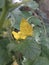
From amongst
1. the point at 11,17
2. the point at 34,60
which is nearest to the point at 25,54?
the point at 34,60

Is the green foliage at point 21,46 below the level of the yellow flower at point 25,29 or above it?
below

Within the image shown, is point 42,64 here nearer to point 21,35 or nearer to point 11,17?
point 21,35

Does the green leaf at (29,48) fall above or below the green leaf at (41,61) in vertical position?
above

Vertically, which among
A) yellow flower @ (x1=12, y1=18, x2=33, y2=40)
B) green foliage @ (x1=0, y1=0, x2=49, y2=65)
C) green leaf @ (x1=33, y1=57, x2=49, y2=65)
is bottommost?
green leaf @ (x1=33, y1=57, x2=49, y2=65)

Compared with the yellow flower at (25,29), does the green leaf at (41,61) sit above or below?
below

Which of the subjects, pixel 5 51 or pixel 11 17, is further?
pixel 11 17

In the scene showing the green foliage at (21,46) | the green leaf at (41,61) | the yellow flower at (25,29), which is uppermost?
the yellow flower at (25,29)

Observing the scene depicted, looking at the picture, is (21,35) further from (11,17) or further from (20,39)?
(11,17)

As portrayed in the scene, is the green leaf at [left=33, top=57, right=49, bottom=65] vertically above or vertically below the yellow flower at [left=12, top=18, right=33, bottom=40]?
below

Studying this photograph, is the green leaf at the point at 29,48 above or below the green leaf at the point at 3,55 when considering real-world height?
above

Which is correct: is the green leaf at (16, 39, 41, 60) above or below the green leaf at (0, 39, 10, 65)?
above
